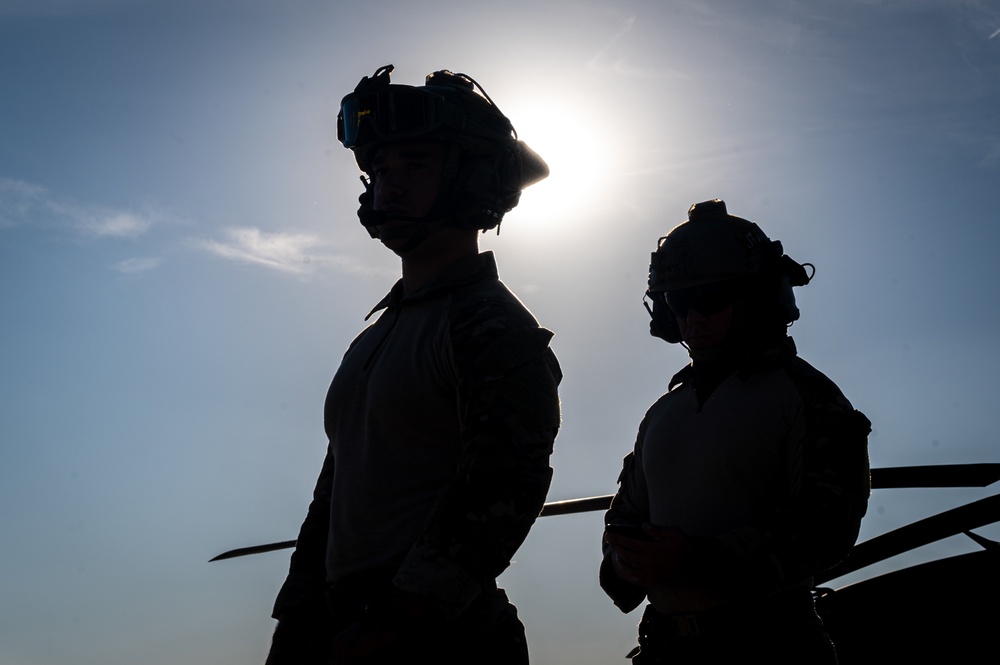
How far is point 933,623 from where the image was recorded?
18.9 ft

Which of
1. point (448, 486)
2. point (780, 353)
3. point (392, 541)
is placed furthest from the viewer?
point (780, 353)

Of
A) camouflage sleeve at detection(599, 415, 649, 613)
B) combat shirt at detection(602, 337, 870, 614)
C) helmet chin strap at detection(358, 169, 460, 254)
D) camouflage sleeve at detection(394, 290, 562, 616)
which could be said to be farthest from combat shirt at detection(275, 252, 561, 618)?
camouflage sleeve at detection(599, 415, 649, 613)

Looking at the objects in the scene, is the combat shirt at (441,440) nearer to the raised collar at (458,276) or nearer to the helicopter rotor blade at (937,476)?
the raised collar at (458,276)

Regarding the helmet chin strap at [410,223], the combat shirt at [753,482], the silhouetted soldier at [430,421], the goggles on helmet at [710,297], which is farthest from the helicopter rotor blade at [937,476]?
the helmet chin strap at [410,223]

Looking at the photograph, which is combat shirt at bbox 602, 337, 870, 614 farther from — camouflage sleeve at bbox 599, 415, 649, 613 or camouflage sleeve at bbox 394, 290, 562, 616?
camouflage sleeve at bbox 394, 290, 562, 616

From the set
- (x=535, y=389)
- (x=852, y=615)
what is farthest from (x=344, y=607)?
(x=852, y=615)

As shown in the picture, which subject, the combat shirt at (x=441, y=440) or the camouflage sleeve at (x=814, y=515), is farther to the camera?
the camouflage sleeve at (x=814, y=515)

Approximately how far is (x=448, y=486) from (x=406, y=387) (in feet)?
1.54

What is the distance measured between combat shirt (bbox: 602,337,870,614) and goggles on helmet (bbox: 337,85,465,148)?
1.78 metres

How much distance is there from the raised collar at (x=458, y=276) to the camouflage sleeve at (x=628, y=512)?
4.90ft

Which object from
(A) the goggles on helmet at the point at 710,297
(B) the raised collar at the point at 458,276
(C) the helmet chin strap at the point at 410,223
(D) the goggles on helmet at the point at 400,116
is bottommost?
(B) the raised collar at the point at 458,276

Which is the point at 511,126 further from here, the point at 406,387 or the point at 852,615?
the point at 852,615

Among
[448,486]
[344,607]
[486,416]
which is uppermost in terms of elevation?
[486,416]

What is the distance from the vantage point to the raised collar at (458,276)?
339 cm
